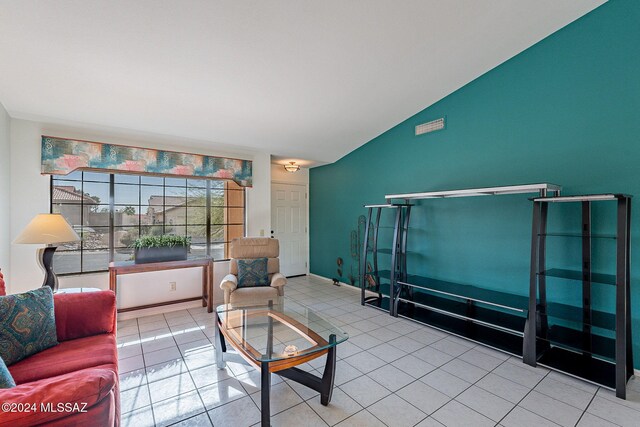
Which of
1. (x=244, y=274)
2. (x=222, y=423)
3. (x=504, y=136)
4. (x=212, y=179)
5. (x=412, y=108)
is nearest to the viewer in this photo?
(x=222, y=423)

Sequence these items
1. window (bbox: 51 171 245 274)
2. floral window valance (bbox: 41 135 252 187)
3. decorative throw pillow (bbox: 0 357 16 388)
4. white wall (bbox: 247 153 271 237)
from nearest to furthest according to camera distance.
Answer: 1. decorative throw pillow (bbox: 0 357 16 388)
2. floral window valance (bbox: 41 135 252 187)
3. window (bbox: 51 171 245 274)
4. white wall (bbox: 247 153 271 237)

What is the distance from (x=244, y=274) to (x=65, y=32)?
9.14 feet

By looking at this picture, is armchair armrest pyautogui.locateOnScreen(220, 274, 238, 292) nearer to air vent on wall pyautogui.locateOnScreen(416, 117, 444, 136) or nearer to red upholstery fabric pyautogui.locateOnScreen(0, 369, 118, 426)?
red upholstery fabric pyautogui.locateOnScreen(0, 369, 118, 426)

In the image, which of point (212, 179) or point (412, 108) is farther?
point (212, 179)

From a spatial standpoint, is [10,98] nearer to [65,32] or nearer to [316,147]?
[65,32]

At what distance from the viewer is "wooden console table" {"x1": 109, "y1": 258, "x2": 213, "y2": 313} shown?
3.36m

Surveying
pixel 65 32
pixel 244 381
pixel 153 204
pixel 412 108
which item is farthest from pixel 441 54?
pixel 153 204

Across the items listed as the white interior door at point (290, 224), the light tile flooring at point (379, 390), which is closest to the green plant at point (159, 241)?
the light tile flooring at point (379, 390)

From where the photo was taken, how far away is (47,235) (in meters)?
2.46

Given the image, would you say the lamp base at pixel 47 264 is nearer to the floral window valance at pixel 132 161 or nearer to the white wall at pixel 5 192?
the white wall at pixel 5 192

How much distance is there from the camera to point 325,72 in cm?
295

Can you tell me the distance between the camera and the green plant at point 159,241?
3.67 m

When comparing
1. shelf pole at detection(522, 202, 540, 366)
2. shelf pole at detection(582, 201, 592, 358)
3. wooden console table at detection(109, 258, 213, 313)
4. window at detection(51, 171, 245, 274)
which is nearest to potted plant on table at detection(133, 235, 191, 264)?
wooden console table at detection(109, 258, 213, 313)

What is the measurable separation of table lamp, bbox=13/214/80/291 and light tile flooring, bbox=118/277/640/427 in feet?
3.38
